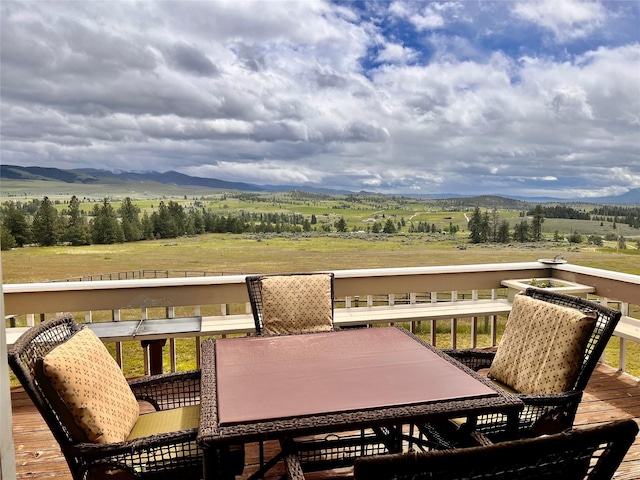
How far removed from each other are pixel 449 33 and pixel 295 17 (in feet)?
7.05

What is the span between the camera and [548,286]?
14.4 ft

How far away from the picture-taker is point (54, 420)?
1.57 m

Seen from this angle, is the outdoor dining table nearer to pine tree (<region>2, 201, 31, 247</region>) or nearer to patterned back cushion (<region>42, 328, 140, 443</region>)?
patterned back cushion (<region>42, 328, 140, 443</region>)

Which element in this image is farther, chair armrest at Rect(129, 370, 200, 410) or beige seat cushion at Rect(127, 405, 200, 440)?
chair armrest at Rect(129, 370, 200, 410)

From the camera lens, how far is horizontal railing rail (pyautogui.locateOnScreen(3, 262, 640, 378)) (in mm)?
3529

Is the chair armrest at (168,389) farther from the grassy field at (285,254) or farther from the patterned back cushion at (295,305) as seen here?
the grassy field at (285,254)

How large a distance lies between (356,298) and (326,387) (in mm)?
2430

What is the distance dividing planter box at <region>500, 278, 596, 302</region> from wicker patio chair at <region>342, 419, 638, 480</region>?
3328 millimetres

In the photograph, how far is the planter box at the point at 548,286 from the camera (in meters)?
4.12

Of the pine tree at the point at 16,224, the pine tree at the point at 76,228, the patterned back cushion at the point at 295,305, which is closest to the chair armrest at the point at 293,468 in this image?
the patterned back cushion at the point at 295,305

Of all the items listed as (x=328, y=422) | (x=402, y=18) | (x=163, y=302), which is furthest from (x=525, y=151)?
(x=328, y=422)

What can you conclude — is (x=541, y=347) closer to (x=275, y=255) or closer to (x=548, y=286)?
(x=548, y=286)

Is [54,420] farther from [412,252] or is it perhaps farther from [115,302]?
[412,252]

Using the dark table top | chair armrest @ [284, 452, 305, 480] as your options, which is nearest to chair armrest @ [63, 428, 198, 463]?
the dark table top
